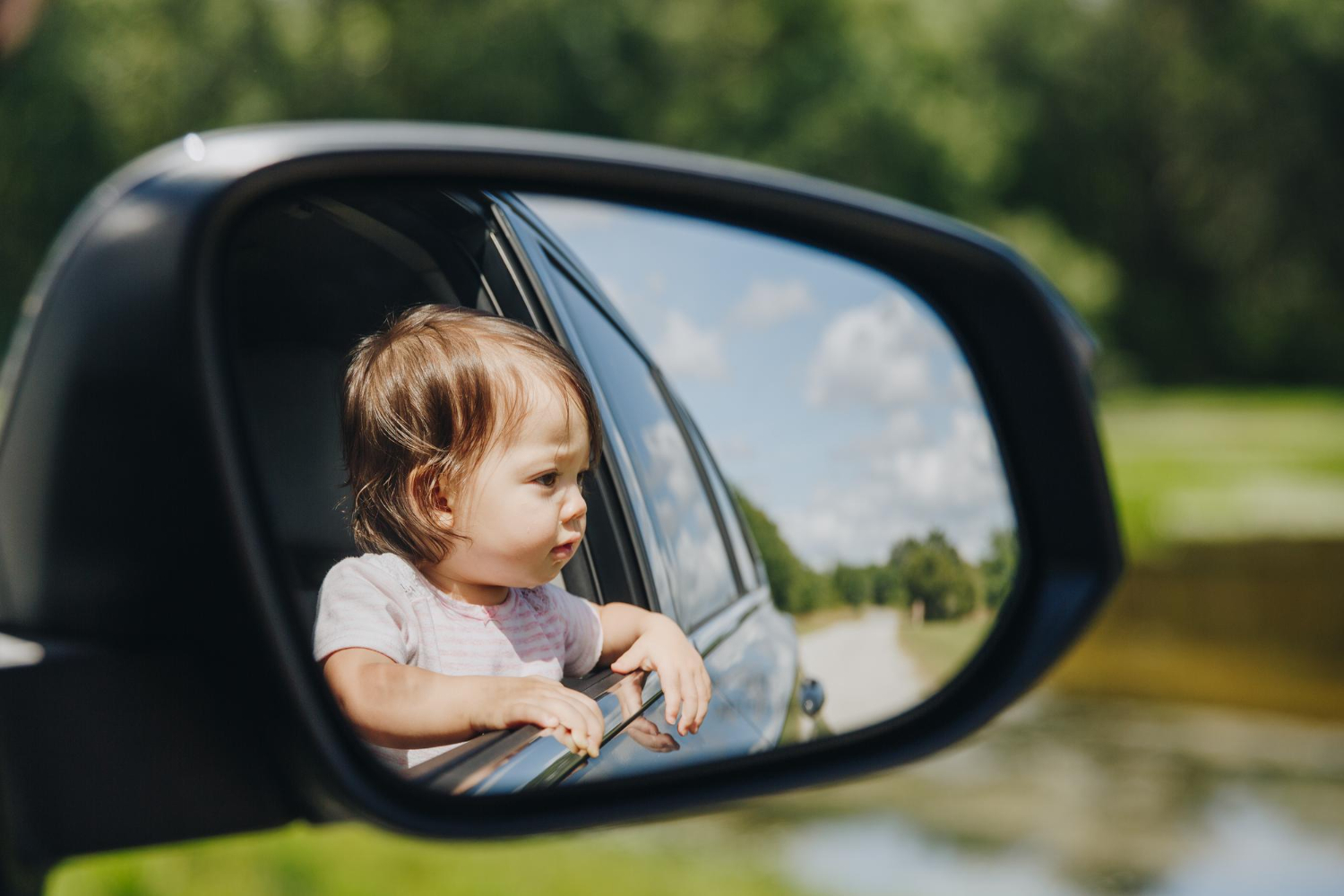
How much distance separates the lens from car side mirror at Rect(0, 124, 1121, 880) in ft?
2.74

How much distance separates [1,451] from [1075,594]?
3.37ft

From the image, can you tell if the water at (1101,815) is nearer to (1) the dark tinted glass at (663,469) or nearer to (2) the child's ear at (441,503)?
(1) the dark tinted glass at (663,469)

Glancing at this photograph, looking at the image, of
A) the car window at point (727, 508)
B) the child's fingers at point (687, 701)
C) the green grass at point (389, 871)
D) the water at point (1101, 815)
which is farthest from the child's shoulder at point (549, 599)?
the water at point (1101, 815)

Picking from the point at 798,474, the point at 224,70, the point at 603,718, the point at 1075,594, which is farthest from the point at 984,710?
the point at 224,70

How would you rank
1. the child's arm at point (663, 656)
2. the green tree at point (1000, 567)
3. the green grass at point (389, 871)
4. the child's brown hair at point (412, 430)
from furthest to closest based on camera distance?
the green grass at point (389, 871)
the green tree at point (1000, 567)
the child's arm at point (663, 656)
the child's brown hair at point (412, 430)

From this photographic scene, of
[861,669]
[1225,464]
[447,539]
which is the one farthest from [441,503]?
[1225,464]

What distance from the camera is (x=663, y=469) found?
1.06 metres

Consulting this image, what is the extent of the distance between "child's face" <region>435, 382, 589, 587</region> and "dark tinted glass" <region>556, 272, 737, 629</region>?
4.6 inches

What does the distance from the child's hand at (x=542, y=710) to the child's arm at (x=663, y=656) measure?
0.14ft

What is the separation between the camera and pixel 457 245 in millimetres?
946

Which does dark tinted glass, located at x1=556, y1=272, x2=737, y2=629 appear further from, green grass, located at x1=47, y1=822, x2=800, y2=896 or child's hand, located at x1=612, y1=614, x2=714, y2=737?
green grass, located at x1=47, y1=822, x2=800, y2=896

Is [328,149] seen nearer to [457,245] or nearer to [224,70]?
[457,245]

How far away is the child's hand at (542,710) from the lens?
2.76 ft

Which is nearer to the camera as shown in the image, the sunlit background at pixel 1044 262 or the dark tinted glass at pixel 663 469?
the dark tinted glass at pixel 663 469
